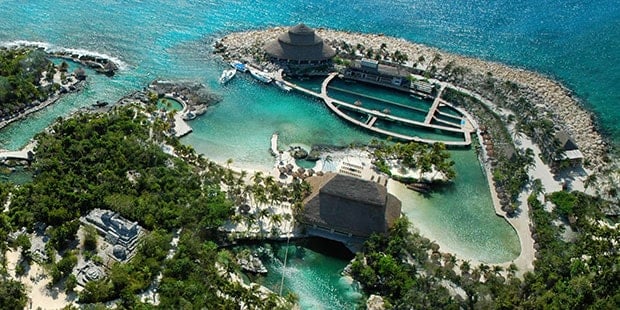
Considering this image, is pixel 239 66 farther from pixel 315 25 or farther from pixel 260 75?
pixel 315 25

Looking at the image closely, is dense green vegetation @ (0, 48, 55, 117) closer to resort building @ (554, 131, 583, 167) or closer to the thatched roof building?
the thatched roof building

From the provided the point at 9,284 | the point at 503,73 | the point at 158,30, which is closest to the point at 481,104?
the point at 503,73

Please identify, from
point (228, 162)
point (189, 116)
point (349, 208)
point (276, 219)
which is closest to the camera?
point (349, 208)

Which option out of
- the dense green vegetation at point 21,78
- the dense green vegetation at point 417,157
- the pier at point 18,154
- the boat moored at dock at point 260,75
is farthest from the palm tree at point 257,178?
the dense green vegetation at point 21,78

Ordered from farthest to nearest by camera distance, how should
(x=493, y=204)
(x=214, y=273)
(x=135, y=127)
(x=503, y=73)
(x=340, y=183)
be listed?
1. (x=503, y=73)
2. (x=135, y=127)
3. (x=493, y=204)
4. (x=340, y=183)
5. (x=214, y=273)

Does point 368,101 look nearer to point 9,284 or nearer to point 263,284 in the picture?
point 263,284

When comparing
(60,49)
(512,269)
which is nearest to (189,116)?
(60,49)
